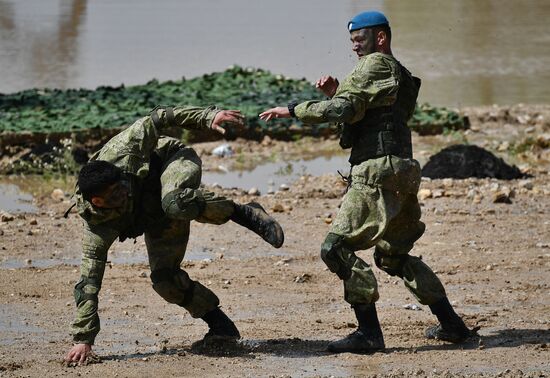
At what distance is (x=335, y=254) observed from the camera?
25.3 feet

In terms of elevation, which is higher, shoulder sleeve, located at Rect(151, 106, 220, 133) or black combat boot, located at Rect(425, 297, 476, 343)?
shoulder sleeve, located at Rect(151, 106, 220, 133)

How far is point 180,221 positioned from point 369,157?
3.73ft

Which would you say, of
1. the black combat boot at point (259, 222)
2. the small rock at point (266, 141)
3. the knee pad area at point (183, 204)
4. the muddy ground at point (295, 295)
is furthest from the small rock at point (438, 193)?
the knee pad area at point (183, 204)

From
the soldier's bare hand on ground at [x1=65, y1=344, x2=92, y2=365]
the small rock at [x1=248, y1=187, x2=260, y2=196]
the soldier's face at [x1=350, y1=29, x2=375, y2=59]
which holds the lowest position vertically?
the soldier's bare hand on ground at [x1=65, y1=344, x2=92, y2=365]

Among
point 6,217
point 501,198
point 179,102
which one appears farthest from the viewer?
point 179,102

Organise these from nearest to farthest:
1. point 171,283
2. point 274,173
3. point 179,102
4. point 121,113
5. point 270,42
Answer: point 171,283 < point 274,173 < point 121,113 < point 179,102 < point 270,42

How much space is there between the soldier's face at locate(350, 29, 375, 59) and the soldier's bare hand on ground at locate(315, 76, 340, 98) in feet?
0.72

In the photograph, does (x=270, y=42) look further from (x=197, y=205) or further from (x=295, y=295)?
(x=197, y=205)

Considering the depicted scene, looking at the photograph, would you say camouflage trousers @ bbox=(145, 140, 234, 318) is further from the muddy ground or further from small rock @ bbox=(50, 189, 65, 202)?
small rock @ bbox=(50, 189, 65, 202)

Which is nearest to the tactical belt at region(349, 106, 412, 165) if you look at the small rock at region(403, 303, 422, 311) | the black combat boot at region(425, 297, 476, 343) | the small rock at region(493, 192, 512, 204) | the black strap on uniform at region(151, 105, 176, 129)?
the black combat boot at region(425, 297, 476, 343)

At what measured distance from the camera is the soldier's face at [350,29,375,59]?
787 centimetres

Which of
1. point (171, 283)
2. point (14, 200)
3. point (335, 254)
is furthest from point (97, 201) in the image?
point (14, 200)

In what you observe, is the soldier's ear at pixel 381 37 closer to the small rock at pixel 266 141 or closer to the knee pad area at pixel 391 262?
the knee pad area at pixel 391 262

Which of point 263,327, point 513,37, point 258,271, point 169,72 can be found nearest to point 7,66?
point 169,72
